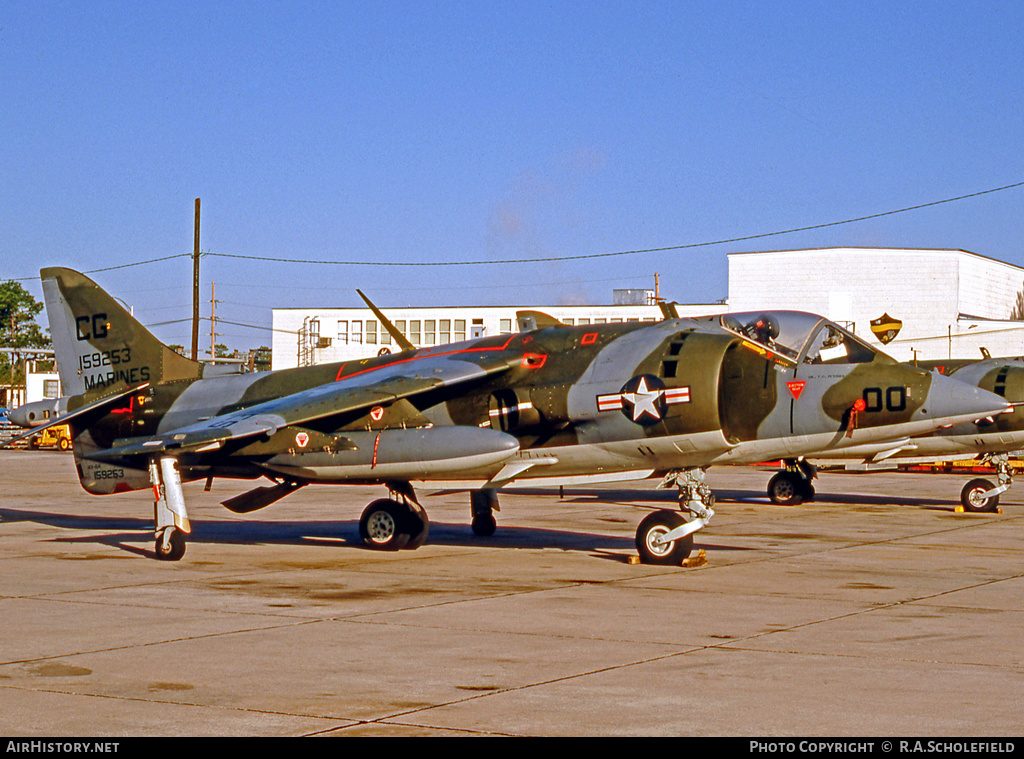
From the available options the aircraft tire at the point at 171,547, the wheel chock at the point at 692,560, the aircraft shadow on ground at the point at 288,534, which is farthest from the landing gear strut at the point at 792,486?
the aircraft tire at the point at 171,547

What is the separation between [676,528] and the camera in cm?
1391

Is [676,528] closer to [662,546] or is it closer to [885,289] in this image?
[662,546]

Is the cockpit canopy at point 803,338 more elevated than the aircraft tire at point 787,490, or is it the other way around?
the cockpit canopy at point 803,338

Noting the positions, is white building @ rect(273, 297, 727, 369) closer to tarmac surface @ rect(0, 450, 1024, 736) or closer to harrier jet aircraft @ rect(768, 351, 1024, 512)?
harrier jet aircraft @ rect(768, 351, 1024, 512)

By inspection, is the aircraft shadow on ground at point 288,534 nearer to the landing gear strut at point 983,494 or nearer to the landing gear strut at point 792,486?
the landing gear strut at point 792,486

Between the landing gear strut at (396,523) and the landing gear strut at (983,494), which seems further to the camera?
the landing gear strut at (983,494)

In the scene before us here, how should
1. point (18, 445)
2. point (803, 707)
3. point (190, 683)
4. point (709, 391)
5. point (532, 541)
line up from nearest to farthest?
point (803, 707)
point (190, 683)
point (709, 391)
point (532, 541)
point (18, 445)

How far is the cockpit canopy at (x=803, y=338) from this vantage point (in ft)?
44.6

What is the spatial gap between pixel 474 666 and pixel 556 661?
62 centimetres

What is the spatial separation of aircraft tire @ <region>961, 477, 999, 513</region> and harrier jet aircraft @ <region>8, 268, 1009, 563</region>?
34.7 ft

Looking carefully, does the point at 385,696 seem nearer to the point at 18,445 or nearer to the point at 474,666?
the point at 474,666
